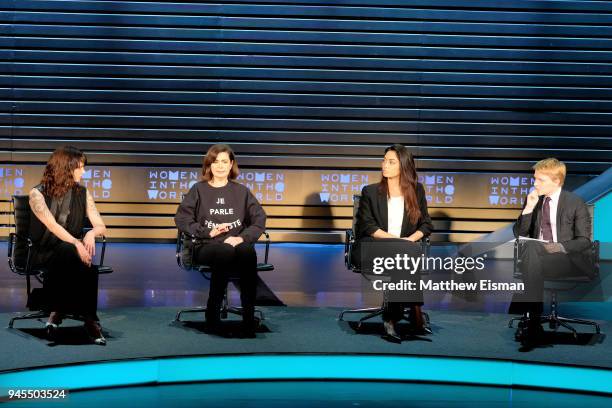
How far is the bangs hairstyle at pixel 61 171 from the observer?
3.86 metres

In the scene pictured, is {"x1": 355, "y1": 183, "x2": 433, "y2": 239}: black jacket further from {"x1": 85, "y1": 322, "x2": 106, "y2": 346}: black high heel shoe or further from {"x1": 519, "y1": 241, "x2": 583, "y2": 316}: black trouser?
{"x1": 85, "y1": 322, "x2": 106, "y2": 346}: black high heel shoe

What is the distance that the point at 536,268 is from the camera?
389cm

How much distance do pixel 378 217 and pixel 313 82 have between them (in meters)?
4.39

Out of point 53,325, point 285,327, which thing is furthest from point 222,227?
point 53,325

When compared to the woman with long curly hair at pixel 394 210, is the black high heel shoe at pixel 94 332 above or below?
below

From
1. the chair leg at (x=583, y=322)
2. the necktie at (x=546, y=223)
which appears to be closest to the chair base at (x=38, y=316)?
the necktie at (x=546, y=223)

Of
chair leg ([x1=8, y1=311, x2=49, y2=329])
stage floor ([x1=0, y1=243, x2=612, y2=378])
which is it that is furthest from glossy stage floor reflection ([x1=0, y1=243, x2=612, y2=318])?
chair leg ([x1=8, y1=311, x2=49, y2=329])

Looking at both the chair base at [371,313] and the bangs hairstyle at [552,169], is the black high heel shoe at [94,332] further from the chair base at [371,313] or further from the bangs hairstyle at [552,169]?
the bangs hairstyle at [552,169]

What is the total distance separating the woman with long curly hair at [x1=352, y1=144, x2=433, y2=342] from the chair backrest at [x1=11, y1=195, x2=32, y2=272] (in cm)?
174

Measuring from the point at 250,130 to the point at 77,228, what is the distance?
455 cm

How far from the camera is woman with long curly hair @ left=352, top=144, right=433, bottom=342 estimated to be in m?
4.15

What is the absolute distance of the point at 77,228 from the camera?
3938mm

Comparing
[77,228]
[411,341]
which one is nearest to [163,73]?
[77,228]

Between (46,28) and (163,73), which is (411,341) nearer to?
(163,73)
